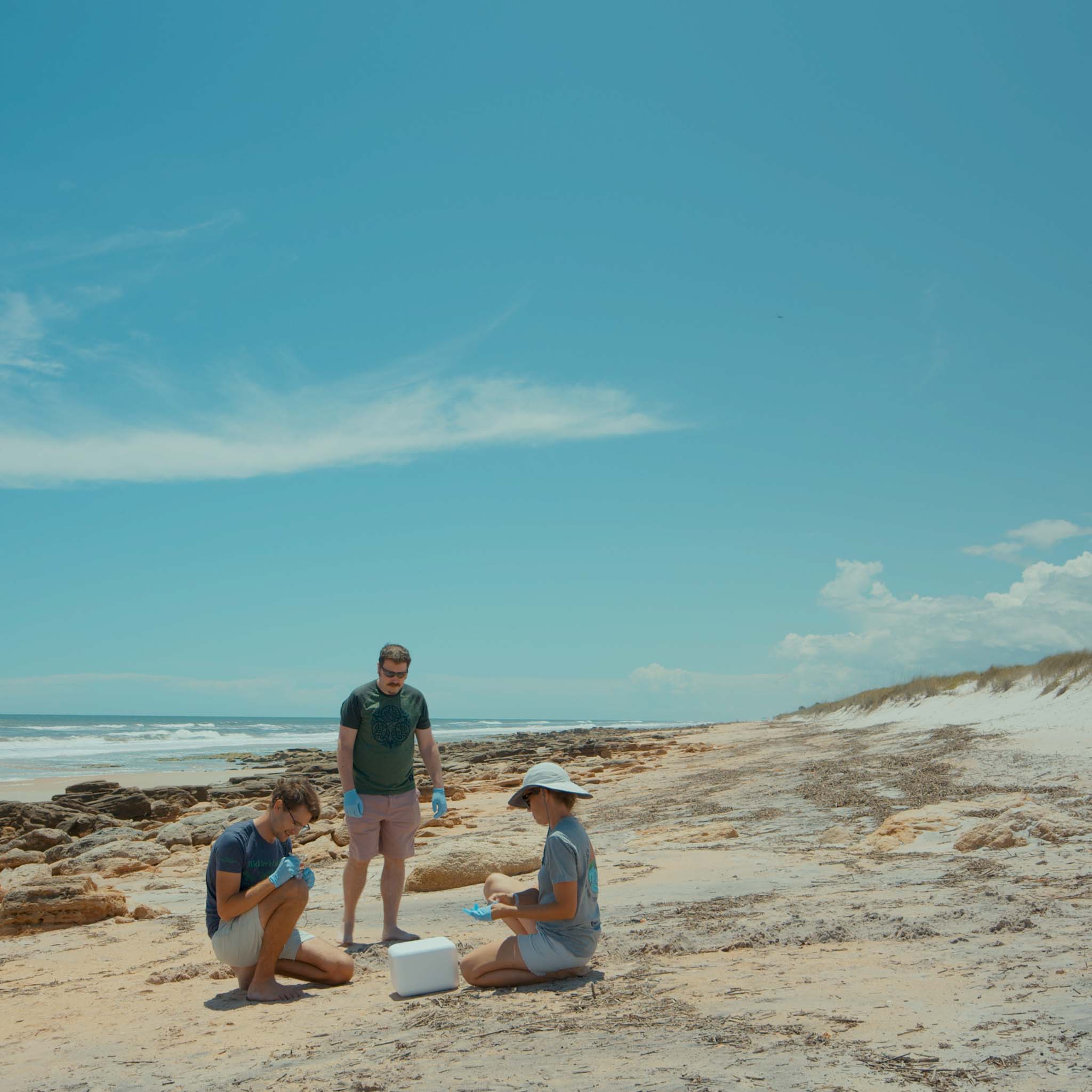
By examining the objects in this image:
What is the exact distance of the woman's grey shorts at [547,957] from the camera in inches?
184

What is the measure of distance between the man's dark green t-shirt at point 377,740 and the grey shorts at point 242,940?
1.21 m

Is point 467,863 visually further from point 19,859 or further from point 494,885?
point 19,859

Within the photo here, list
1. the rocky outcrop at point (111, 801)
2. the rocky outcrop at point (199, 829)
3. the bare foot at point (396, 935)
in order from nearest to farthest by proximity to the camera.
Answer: the bare foot at point (396, 935)
the rocky outcrop at point (199, 829)
the rocky outcrop at point (111, 801)

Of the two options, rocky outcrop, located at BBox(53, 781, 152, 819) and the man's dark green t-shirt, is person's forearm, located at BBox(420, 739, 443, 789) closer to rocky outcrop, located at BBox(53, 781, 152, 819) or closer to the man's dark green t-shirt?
the man's dark green t-shirt

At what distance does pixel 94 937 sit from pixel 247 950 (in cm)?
281

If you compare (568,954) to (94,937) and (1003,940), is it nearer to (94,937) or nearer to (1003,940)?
(1003,940)

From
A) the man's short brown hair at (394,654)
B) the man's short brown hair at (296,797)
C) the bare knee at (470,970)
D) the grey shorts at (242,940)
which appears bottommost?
the bare knee at (470,970)

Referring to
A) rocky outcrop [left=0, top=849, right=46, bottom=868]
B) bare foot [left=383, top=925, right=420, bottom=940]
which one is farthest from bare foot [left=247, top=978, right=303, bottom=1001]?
rocky outcrop [left=0, top=849, right=46, bottom=868]

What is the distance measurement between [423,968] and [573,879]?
94 centimetres

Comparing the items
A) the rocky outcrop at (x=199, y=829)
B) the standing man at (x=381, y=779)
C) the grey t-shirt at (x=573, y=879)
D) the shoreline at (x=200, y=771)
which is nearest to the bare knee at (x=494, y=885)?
the grey t-shirt at (x=573, y=879)

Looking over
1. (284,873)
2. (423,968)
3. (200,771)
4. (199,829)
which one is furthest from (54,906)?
(200,771)

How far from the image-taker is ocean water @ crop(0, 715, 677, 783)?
3247 centimetres

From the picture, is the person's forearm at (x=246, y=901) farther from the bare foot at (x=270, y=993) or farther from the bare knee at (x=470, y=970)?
the bare knee at (x=470, y=970)

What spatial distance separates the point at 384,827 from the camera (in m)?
6.34
